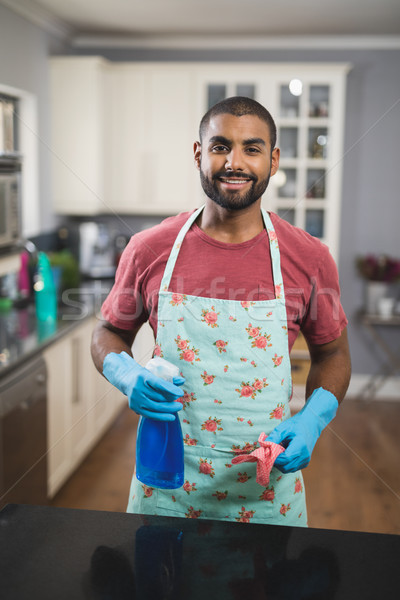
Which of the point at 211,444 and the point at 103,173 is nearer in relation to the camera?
the point at 211,444

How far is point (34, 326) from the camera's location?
232cm

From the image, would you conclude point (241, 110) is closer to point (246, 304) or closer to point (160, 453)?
point (246, 304)

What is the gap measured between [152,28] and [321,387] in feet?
9.67

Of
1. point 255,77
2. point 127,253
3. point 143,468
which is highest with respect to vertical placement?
point 255,77

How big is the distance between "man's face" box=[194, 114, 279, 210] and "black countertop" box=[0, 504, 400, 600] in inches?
20.2

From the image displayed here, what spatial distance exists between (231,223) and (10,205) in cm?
129

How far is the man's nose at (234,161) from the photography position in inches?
38.1

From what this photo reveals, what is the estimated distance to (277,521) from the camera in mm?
1086

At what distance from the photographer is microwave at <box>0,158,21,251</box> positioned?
2059mm

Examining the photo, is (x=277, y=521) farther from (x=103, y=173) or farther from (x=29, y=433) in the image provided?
(x=103, y=173)

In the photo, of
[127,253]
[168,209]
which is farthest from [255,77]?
[127,253]

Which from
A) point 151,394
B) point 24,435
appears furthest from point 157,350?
point 24,435

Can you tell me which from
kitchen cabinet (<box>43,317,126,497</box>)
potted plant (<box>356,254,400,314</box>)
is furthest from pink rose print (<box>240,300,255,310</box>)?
potted plant (<box>356,254,400,314</box>)

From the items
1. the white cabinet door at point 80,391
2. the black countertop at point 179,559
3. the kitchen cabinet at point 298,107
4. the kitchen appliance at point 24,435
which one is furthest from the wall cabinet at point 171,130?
the black countertop at point 179,559
